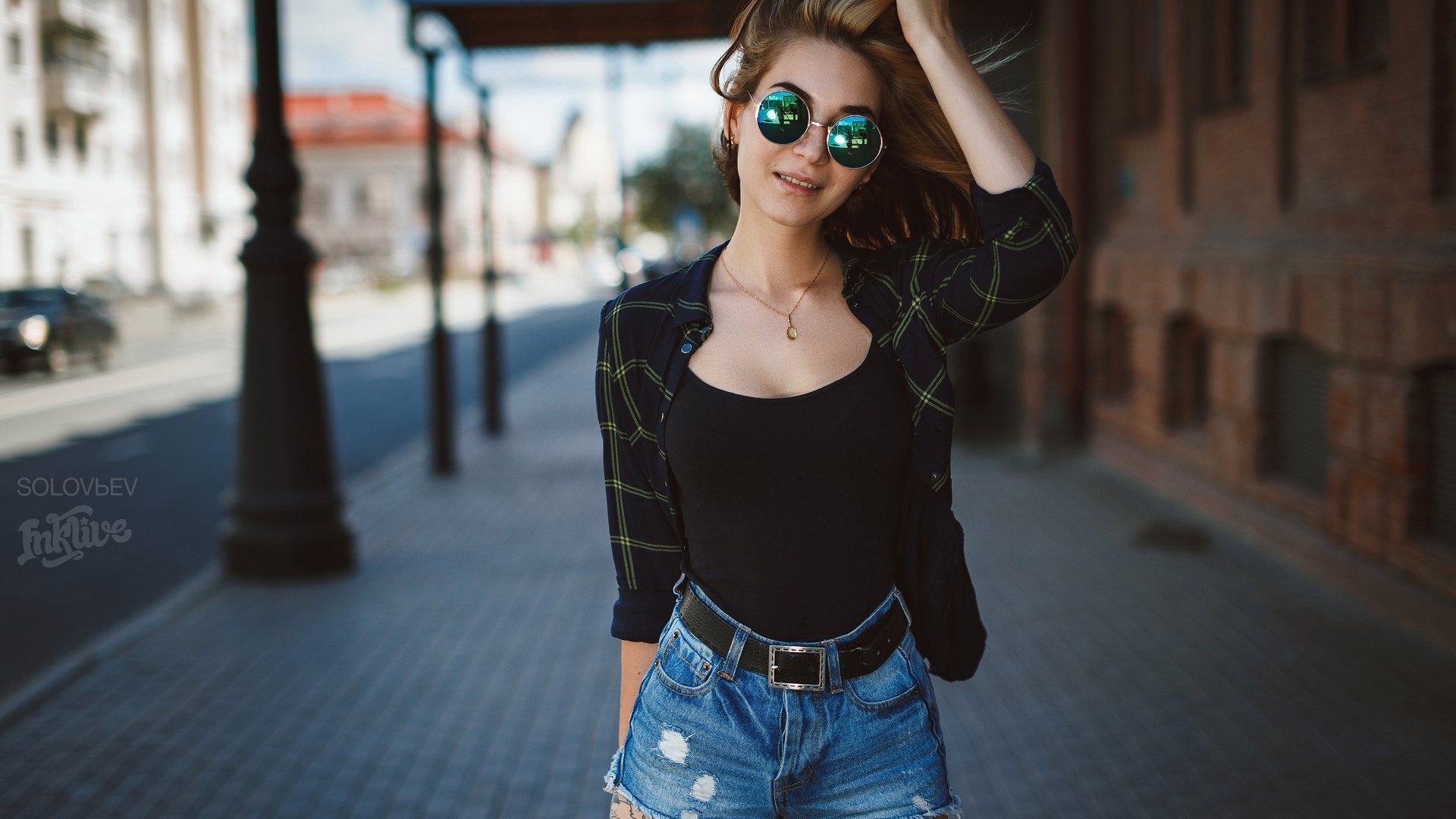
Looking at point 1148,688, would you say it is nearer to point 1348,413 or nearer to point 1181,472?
Answer: point 1348,413

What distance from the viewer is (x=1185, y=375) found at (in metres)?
9.92

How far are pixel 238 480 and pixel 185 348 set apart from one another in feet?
83.6

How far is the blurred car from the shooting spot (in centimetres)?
1864

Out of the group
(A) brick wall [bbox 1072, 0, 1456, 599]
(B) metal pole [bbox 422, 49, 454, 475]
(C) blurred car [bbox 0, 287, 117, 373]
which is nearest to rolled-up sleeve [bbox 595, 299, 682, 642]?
(A) brick wall [bbox 1072, 0, 1456, 599]

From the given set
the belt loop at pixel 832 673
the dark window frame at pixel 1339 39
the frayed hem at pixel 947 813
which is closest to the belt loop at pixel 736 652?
the belt loop at pixel 832 673

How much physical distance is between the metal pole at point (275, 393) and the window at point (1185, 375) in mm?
5911

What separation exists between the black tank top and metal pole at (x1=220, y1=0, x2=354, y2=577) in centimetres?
609

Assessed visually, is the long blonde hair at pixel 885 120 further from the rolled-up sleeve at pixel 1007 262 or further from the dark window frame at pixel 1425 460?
the dark window frame at pixel 1425 460

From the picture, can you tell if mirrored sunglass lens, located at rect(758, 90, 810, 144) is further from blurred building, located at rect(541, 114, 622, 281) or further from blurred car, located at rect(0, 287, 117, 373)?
blurred building, located at rect(541, 114, 622, 281)

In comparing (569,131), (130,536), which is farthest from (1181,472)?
(569,131)

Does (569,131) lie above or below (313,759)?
above

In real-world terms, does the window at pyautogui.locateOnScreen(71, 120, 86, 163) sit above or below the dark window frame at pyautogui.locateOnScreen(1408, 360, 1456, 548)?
above

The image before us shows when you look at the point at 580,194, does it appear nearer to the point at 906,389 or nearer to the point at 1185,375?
the point at 1185,375

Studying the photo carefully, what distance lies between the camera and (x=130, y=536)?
9352 mm
